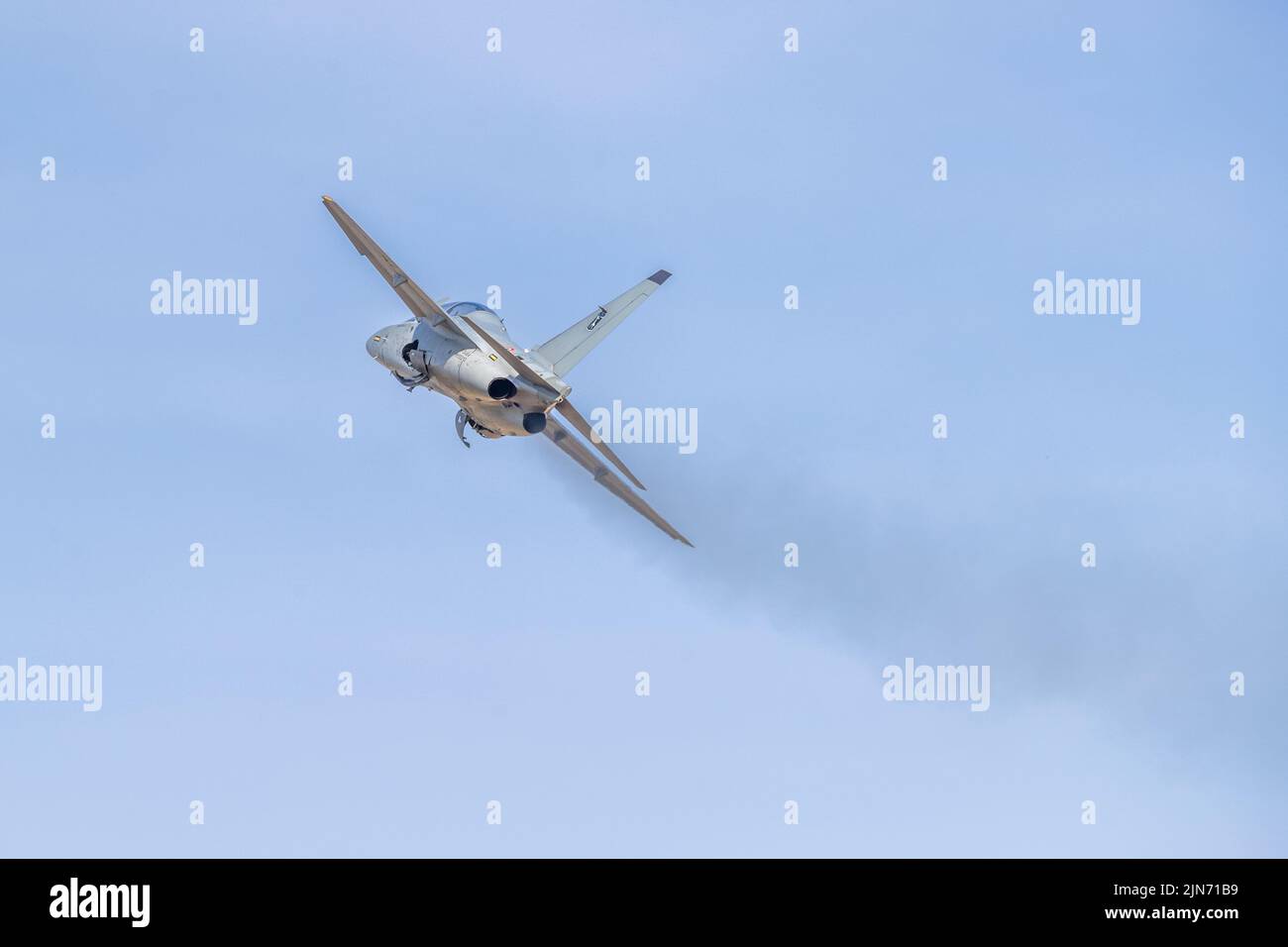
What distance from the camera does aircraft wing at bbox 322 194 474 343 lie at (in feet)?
275

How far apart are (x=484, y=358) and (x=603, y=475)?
9271mm

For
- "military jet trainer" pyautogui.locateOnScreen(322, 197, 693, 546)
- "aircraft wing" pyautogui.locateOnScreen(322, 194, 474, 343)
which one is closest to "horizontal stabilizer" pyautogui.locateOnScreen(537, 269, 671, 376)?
"military jet trainer" pyautogui.locateOnScreen(322, 197, 693, 546)

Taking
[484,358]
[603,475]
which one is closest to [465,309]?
A: [484,358]

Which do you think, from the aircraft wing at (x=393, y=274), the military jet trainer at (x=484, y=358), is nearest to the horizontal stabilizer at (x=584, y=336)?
the military jet trainer at (x=484, y=358)

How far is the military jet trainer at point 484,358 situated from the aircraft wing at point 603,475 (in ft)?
0.27

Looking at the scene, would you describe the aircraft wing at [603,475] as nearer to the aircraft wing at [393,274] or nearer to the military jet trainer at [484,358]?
the military jet trainer at [484,358]

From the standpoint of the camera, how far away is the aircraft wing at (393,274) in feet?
275

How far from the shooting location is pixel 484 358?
82.2 metres

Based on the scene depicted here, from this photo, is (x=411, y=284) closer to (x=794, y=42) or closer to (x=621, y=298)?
(x=621, y=298)

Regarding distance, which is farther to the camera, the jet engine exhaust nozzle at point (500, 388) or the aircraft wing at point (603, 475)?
the aircraft wing at point (603, 475)

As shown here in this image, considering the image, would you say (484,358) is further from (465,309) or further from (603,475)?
(603,475)
